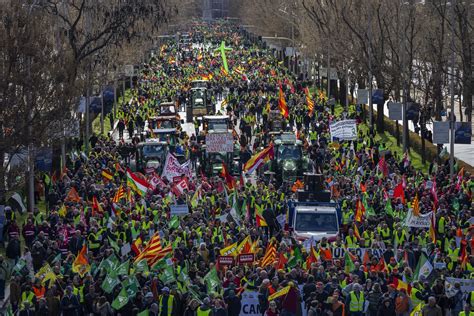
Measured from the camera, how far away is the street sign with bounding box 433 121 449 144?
154ft

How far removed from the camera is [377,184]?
41.3m

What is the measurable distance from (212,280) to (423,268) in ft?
13.6

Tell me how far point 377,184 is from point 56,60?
10.5 metres

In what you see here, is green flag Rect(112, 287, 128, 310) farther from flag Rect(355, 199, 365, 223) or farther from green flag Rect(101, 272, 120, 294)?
flag Rect(355, 199, 365, 223)

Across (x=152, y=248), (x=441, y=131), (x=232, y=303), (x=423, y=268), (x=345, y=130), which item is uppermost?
(x=441, y=131)

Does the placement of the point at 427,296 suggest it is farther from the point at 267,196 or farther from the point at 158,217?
the point at 267,196

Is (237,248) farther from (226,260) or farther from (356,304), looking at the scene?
(356,304)

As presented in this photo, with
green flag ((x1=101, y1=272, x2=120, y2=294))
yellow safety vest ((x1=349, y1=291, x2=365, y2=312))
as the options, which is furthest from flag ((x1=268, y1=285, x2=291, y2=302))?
green flag ((x1=101, y1=272, x2=120, y2=294))

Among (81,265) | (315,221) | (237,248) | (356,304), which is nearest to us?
(356,304)

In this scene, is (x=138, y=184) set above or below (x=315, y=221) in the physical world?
above

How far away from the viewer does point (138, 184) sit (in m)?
40.7

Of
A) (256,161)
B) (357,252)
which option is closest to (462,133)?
(256,161)

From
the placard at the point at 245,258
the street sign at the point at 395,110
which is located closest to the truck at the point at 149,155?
the street sign at the point at 395,110

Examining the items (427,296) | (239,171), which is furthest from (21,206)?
(427,296)
